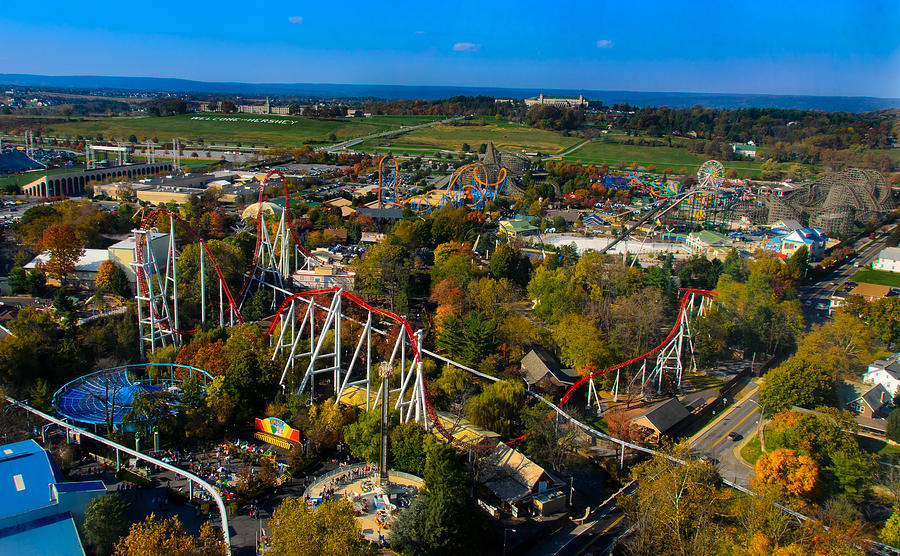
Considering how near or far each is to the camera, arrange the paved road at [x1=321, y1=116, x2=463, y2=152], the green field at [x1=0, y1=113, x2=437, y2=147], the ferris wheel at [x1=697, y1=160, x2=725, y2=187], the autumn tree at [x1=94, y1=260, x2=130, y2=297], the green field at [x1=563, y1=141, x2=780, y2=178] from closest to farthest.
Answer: the autumn tree at [x1=94, y1=260, x2=130, y2=297], the ferris wheel at [x1=697, y1=160, x2=725, y2=187], the green field at [x1=563, y1=141, x2=780, y2=178], the paved road at [x1=321, y1=116, x2=463, y2=152], the green field at [x1=0, y1=113, x2=437, y2=147]

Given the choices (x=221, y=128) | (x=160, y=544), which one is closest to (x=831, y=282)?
(x=160, y=544)

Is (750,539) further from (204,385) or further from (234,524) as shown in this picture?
(204,385)

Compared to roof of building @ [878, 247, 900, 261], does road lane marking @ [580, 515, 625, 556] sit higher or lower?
lower

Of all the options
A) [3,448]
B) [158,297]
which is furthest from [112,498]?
[158,297]

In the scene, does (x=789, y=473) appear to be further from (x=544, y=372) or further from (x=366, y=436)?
(x=366, y=436)

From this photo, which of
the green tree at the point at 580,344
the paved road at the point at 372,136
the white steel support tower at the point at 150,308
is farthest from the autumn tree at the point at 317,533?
the paved road at the point at 372,136

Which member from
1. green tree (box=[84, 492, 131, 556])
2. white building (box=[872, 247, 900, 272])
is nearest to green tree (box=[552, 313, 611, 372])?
green tree (box=[84, 492, 131, 556])

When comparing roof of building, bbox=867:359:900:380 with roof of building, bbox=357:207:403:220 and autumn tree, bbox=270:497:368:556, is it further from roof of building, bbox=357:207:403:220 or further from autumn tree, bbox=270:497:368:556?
roof of building, bbox=357:207:403:220

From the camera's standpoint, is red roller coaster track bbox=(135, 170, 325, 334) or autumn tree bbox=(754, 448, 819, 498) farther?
red roller coaster track bbox=(135, 170, 325, 334)
